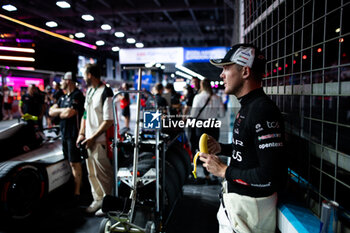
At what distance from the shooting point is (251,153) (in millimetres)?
1349

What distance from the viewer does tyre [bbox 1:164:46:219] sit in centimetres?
285

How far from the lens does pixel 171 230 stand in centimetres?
295

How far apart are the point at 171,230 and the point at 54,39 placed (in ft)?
48.5

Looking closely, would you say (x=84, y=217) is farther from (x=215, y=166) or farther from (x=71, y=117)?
(x=215, y=166)

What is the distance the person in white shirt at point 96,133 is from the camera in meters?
3.15

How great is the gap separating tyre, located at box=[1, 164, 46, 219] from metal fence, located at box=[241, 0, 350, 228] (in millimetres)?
3155

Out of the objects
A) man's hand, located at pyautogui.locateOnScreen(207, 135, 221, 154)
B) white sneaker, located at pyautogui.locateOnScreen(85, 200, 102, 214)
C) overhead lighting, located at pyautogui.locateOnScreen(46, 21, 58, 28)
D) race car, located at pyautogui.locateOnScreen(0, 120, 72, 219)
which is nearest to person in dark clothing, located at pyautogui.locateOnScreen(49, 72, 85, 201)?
race car, located at pyautogui.locateOnScreen(0, 120, 72, 219)

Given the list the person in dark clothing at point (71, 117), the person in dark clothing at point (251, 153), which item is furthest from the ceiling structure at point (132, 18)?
the person in dark clothing at point (251, 153)

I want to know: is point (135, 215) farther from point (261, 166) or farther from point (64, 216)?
point (261, 166)

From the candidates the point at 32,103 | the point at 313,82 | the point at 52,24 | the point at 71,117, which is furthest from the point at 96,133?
the point at 52,24

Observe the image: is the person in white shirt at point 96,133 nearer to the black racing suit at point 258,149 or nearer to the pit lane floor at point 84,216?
the pit lane floor at point 84,216

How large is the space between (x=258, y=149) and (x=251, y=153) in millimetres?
132

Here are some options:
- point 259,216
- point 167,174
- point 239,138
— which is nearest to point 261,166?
point 239,138

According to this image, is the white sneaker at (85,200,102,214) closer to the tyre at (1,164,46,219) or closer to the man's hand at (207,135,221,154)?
the tyre at (1,164,46,219)
